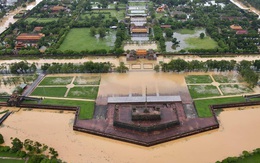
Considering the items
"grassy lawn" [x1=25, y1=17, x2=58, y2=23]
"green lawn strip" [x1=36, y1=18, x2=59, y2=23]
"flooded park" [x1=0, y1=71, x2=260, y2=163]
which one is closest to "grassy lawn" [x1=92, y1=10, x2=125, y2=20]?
"green lawn strip" [x1=36, y1=18, x2=59, y2=23]

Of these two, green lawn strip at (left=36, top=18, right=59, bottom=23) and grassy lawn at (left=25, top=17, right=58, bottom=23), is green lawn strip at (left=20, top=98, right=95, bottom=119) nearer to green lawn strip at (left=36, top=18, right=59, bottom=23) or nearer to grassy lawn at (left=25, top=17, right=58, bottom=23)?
green lawn strip at (left=36, top=18, right=59, bottom=23)

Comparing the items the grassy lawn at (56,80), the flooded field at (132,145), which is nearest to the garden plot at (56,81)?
the grassy lawn at (56,80)

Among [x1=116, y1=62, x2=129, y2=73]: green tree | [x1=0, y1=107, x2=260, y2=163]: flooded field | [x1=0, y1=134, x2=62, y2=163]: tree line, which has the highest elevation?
[x1=116, y1=62, x2=129, y2=73]: green tree

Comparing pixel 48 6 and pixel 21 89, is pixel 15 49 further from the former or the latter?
pixel 48 6

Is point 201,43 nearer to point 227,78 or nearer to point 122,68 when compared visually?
point 227,78

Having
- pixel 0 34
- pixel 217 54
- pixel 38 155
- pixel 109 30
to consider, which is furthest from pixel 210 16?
pixel 38 155

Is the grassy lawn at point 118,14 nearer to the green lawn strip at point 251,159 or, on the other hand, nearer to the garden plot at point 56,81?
the garden plot at point 56,81
